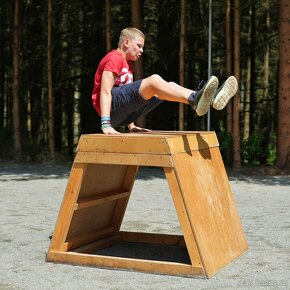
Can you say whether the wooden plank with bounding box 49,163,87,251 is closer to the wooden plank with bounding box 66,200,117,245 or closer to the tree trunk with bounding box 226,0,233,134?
the wooden plank with bounding box 66,200,117,245

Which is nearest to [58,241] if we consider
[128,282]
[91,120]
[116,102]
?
[128,282]

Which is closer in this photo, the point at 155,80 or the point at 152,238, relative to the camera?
the point at 155,80

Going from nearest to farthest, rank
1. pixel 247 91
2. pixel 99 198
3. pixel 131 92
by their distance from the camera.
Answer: pixel 131 92, pixel 99 198, pixel 247 91

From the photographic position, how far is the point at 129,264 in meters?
4.51

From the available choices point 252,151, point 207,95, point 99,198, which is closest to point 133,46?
point 207,95

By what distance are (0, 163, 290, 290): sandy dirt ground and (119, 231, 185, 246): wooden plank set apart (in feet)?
1.68

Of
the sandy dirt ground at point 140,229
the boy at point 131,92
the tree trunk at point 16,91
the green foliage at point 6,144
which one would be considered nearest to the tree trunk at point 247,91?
the sandy dirt ground at point 140,229

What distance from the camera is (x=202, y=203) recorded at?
181 inches

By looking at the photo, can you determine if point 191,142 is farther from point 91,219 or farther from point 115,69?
point 91,219

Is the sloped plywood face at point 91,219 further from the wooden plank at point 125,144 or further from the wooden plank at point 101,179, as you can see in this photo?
the wooden plank at point 125,144

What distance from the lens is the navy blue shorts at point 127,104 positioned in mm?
4836

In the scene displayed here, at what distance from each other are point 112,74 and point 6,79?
10717 millimetres

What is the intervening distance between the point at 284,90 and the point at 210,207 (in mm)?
6855

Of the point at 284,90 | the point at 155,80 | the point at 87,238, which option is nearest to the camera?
the point at 155,80
